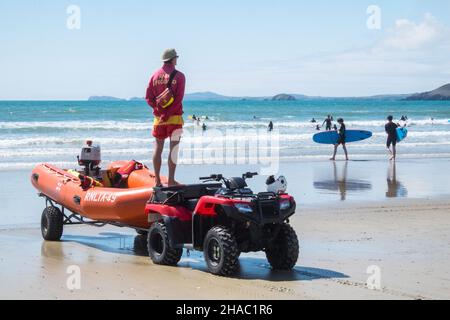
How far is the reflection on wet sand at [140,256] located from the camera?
8625 mm

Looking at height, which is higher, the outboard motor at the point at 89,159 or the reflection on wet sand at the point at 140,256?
the outboard motor at the point at 89,159

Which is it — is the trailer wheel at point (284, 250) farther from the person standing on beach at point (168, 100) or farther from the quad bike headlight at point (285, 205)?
the person standing on beach at point (168, 100)

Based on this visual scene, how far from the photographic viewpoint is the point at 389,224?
12438 mm

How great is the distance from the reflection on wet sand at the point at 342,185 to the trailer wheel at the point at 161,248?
731 cm

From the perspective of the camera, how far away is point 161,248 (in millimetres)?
9406

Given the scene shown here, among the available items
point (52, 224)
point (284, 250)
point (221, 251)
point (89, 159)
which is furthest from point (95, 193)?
point (284, 250)

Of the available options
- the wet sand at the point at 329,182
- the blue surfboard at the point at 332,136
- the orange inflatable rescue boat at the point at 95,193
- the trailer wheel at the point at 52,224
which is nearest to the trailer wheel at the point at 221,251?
the orange inflatable rescue boat at the point at 95,193

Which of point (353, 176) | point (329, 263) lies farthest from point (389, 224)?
point (353, 176)

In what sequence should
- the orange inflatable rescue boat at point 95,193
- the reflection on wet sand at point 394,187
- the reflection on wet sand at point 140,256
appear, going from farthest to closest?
1. the reflection on wet sand at point 394,187
2. the orange inflatable rescue boat at point 95,193
3. the reflection on wet sand at point 140,256

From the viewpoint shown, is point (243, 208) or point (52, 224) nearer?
point (243, 208)

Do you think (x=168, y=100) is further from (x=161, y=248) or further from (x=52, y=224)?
(x=52, y=224)

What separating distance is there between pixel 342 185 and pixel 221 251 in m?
10.5

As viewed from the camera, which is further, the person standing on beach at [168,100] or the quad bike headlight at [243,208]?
the person standing on beach at [168,100]
